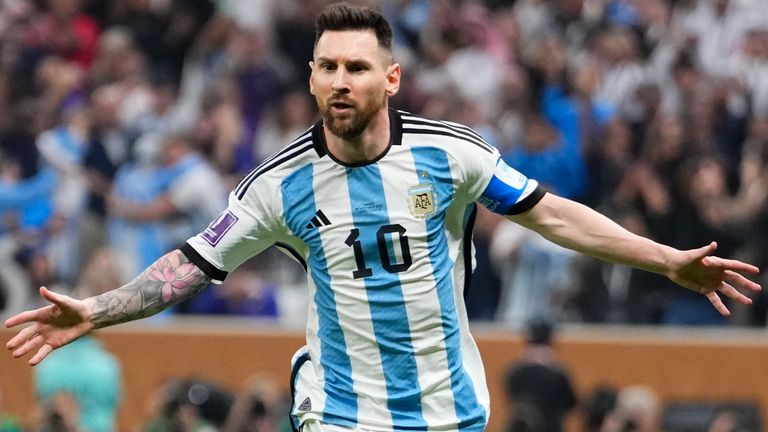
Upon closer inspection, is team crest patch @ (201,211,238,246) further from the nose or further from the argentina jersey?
the nose

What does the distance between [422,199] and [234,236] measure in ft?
2.35

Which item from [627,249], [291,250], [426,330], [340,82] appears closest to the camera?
[340,82]

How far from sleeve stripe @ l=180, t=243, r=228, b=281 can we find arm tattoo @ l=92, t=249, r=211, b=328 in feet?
0.04

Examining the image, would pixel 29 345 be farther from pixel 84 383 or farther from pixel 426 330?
pixel 84 383

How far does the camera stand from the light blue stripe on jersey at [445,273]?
20.7ft

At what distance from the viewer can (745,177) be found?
13555mm

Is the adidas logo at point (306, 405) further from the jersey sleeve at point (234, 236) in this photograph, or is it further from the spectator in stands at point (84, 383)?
the spectator in stands at point (84, 383)

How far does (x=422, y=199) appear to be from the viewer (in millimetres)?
6289

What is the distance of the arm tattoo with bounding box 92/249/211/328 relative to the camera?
6.19 metres

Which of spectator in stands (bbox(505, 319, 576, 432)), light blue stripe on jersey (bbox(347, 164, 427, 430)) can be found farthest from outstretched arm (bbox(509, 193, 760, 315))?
spectator in stands (bbox(505, 319, 576, 432))

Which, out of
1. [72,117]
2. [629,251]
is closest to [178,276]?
[629,251]

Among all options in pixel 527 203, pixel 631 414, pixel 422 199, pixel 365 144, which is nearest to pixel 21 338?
pixel 365 144

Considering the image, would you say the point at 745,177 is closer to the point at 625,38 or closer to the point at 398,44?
the point at 625,38

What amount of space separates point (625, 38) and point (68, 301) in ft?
31.5
